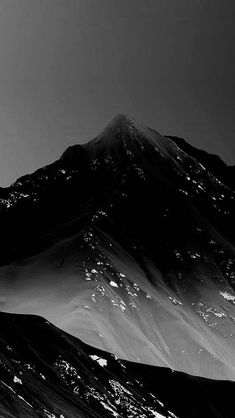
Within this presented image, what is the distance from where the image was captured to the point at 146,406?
10219cm

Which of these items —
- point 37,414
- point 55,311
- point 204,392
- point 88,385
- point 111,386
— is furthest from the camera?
point 55,311

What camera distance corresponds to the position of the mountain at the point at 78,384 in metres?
77.0

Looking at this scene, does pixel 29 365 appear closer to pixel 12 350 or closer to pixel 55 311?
pixel 12 350

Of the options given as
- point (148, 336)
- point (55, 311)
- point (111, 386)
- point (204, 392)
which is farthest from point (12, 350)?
point (148, 336)

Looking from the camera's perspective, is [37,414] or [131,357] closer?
[37,414]

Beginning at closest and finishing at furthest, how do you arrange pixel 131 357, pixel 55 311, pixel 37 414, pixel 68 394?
pixel 37 414 → pixel 68 394 → pixel 131 357 → pixel 55 311

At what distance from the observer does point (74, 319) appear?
173000mm

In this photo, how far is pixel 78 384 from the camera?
306ft

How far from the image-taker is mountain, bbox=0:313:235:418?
7700 centimetres

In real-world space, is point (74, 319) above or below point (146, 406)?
above

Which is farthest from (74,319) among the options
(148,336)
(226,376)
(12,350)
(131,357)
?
(12,350)

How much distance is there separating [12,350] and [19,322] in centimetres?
1223

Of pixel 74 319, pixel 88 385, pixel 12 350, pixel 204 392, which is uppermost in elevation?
pixel 74 319

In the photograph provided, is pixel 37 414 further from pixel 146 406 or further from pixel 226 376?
pixel 226 376
